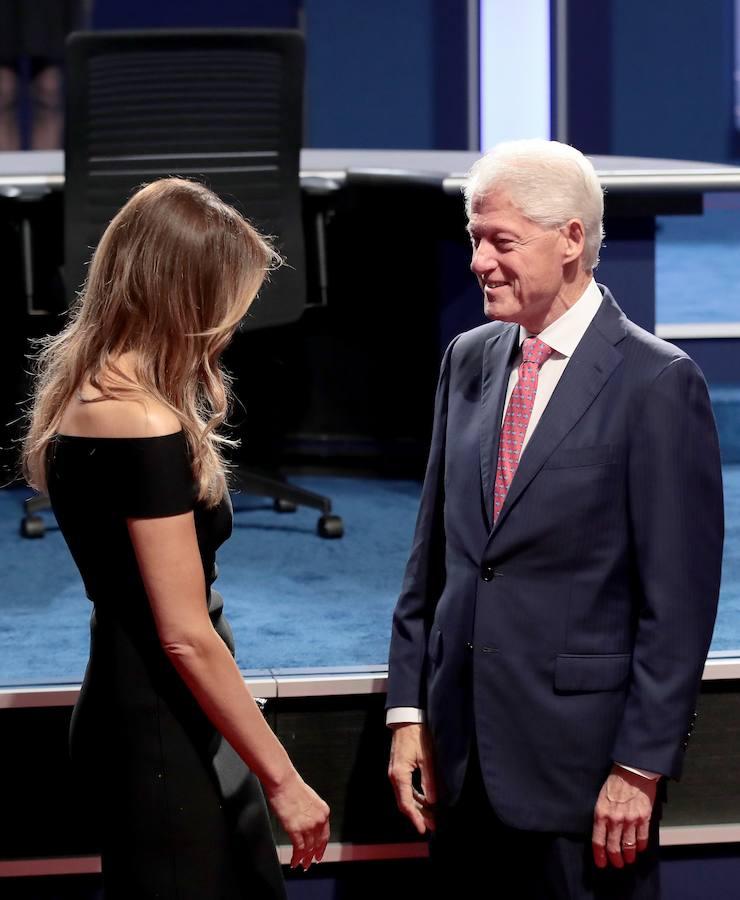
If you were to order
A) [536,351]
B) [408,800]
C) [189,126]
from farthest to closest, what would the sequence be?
[189,126] → [408,800] → [536,351]

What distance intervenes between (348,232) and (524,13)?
4722 millimetres

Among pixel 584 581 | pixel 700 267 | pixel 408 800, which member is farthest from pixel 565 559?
pixel 700 267

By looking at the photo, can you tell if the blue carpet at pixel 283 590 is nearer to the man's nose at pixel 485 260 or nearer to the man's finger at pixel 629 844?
the man's finger at pixel 629 844

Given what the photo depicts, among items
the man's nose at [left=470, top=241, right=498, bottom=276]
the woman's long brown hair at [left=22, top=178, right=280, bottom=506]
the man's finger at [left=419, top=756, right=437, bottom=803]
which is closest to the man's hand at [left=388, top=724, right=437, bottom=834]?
the man's finger at [left=419, top=756, right=437, bottom=803]

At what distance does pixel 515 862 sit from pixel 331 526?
1.71 metres

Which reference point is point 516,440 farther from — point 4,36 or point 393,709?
point 4,36

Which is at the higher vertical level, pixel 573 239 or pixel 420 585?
pixel 573 239

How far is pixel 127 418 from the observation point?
1390 mm

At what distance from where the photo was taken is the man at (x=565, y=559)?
1522 millimetres

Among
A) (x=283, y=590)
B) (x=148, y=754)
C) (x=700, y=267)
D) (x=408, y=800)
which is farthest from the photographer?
(x=700, y=267)

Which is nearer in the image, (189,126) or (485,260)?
(485,260)

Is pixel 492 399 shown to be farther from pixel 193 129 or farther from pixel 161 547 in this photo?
pixel 193 129

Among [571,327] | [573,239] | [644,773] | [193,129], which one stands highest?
[193,129]

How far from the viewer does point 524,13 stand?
8242 mm
